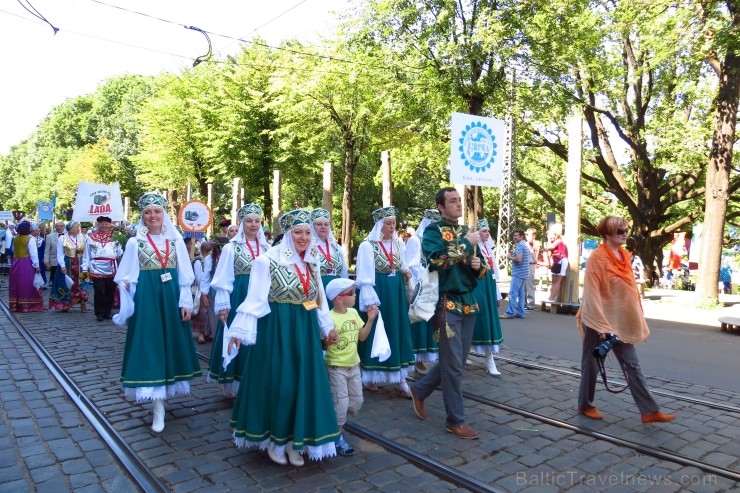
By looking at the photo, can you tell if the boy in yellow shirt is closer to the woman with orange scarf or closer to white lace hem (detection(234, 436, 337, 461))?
white lace hem (detection(234, 436, 337, 461))

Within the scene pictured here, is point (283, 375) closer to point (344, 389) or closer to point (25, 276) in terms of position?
point (344, 389)

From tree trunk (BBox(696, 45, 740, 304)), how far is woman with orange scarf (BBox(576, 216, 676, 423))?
35.8ft

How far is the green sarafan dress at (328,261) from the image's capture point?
20.6 ft

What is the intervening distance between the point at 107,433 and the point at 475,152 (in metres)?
7.46

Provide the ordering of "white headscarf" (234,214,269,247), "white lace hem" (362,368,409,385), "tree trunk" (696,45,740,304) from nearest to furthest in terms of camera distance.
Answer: "white lace hem" (362,368,409,385) → "white headscarf" (234,214,269,247) → "tree trunk" (696,45,740,304)

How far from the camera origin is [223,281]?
6035 mm

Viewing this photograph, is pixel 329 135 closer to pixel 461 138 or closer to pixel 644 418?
pixel 461 138

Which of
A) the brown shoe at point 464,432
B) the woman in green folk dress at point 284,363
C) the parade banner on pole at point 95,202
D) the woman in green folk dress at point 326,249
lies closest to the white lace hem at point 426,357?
the woman in green folk dress at point 326,249

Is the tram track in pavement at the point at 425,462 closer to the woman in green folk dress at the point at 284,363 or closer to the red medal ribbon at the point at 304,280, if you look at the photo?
the woman in green folk dress at the point at 284,363

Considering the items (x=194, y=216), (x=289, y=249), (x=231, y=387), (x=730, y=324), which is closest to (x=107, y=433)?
(x=231, y=387)

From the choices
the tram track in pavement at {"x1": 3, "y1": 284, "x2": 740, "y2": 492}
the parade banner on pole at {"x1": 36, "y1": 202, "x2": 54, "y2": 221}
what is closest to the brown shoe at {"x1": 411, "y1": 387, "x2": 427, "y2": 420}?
the tram track in pavement at {"x1": 3, "y1": 284, "x2": 740, "y2": 492}

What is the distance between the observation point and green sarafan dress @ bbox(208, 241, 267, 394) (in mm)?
6102

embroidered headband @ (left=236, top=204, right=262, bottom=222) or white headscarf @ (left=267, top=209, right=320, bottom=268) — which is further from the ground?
embroidered headband @ (left=236, top=204, right=262, bottom=222)

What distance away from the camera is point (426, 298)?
5188 millimetres
